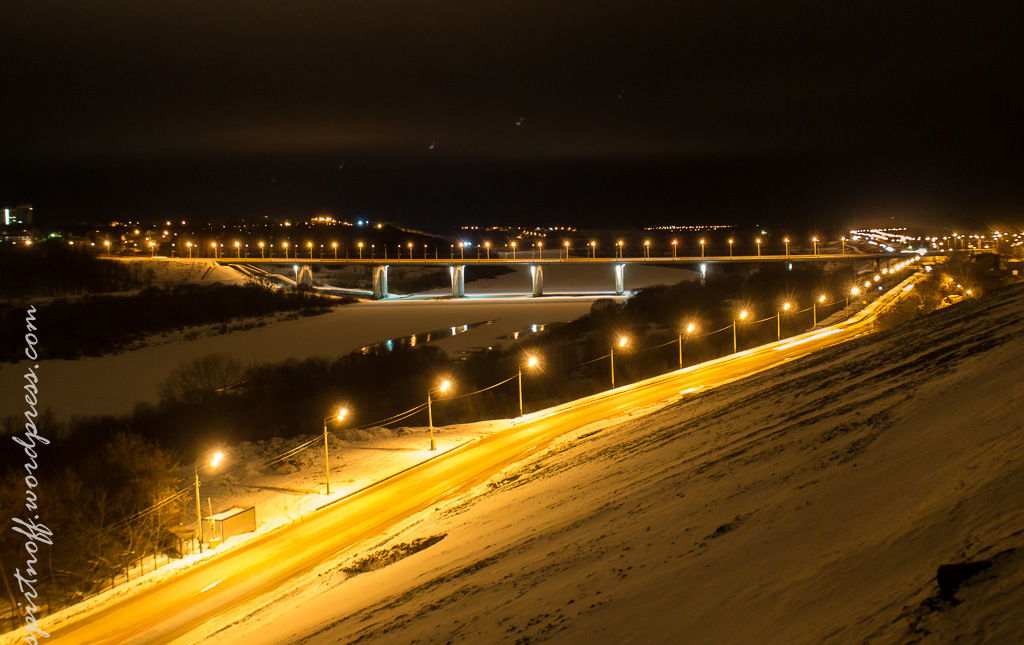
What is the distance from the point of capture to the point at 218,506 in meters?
21.1

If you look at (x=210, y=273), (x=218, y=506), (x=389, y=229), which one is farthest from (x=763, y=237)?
(x=218, y=506)

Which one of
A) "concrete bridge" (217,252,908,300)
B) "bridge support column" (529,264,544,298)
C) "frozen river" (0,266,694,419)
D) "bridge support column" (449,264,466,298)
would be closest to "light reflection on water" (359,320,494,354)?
"frozen river" (0,266,694,419)

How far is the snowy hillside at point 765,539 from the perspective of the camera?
4.10 meters

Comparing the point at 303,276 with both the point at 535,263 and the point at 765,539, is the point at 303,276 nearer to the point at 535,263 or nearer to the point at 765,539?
the point at 535,263

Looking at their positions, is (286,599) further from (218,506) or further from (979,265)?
(979,265)

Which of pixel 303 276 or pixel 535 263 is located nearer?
pixel 535 263

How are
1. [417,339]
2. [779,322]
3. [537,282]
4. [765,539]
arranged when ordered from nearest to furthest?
[765,539] → [779,322] → [417,339] → [537,282]

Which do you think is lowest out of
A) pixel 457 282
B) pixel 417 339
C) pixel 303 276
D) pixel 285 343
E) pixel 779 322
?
pixel 417 339

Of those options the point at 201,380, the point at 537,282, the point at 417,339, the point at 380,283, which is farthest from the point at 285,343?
the point at 537,282

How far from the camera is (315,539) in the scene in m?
16.7

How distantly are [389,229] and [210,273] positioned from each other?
100m

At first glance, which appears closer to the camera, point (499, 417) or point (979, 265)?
point (499, 417)

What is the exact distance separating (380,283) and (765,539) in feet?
300

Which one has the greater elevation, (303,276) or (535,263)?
(535,263)
